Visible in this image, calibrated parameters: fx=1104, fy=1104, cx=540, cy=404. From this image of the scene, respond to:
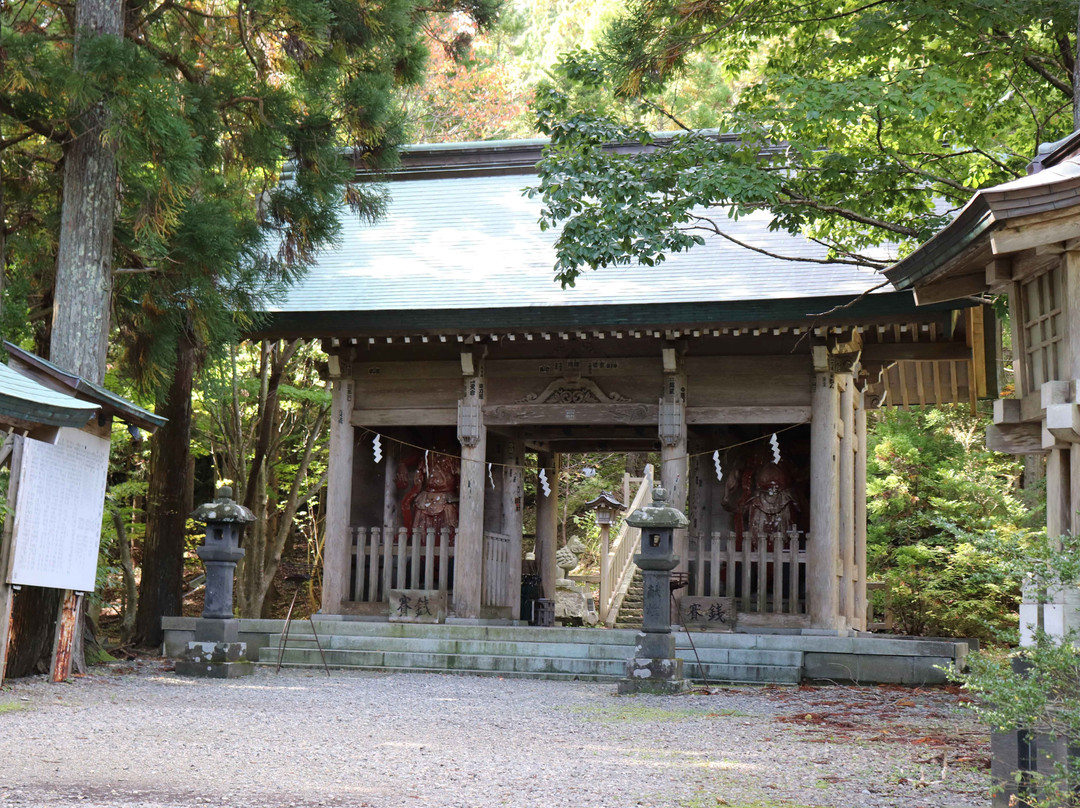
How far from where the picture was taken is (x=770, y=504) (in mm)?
12891

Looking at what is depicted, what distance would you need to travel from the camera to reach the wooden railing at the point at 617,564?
17.0 m

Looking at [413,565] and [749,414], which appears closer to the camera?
[749,414]

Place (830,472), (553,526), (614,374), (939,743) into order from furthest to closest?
(553,526) < (614,374) < (830,472) < (939,743)

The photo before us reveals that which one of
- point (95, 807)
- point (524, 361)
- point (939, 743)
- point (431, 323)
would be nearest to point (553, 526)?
point (524, 361)

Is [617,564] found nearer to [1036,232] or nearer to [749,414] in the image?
[749,414]

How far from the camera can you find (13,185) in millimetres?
10836

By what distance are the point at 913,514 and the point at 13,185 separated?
1269 cm

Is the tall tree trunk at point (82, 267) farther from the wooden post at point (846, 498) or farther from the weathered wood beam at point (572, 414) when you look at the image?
the wooden post at point (846, 498)

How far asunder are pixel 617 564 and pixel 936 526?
5.13 metres

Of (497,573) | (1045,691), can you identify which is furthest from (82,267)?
(1045,691)

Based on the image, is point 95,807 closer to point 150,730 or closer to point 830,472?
point 150,730

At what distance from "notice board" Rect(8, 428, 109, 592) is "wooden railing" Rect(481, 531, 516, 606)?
17.4ft

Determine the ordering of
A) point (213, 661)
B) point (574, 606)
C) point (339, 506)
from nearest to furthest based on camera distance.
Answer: point (213, 661) → point (339, 506) → point (574, 606)

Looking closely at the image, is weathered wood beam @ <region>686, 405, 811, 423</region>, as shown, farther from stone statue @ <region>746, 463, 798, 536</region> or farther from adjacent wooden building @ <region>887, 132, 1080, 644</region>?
adjacent wooden building @ <region>887, 132, 1080, 644</region>
